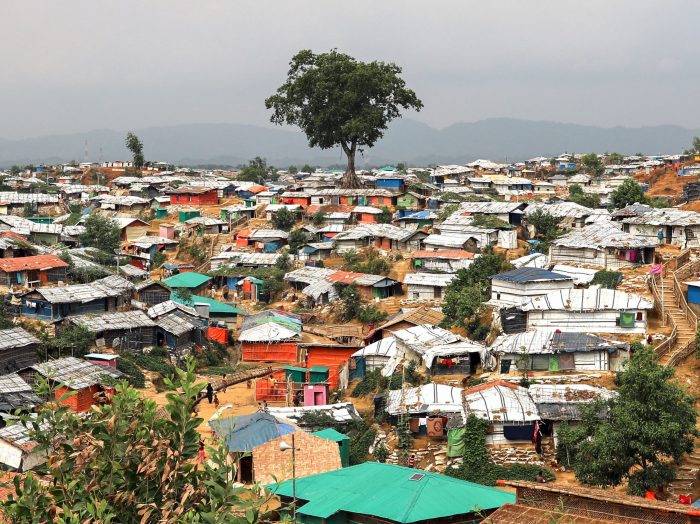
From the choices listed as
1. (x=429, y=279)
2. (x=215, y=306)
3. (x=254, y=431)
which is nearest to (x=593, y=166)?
(x=429, y=279)

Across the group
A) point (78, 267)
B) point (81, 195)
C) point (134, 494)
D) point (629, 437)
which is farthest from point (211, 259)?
point (134, 494)

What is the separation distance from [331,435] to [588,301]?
34.9 feet

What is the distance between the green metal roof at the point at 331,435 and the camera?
74.7 ft

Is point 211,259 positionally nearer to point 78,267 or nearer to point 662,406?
point 78,267

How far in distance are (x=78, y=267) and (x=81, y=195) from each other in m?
32.2

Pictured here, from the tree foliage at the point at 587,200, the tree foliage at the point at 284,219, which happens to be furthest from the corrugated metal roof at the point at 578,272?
the tree foliage at the point at 284,219

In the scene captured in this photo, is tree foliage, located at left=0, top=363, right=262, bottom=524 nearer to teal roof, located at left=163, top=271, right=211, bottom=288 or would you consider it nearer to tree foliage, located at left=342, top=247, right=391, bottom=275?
tree foliage, located at left=342, top=247, right=391, bottom=275

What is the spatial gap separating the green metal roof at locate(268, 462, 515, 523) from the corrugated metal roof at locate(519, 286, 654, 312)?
12.3 metres

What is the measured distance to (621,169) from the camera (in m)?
82.7

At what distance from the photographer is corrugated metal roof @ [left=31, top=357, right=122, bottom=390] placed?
2748 centimetres

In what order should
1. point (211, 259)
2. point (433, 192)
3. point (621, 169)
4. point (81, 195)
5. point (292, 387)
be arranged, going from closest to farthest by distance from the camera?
point (292, 387) < point (211, 259) < point (433, 192) < point (81, 195) < point (621, 169)

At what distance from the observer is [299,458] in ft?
69.0

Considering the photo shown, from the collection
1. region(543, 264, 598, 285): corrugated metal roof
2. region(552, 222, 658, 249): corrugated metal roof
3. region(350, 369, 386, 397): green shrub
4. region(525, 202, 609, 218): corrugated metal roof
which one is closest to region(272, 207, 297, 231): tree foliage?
region(525, 202, 609, 218): corrugated metal roof

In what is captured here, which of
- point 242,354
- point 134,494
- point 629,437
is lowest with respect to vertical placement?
point 242,354
